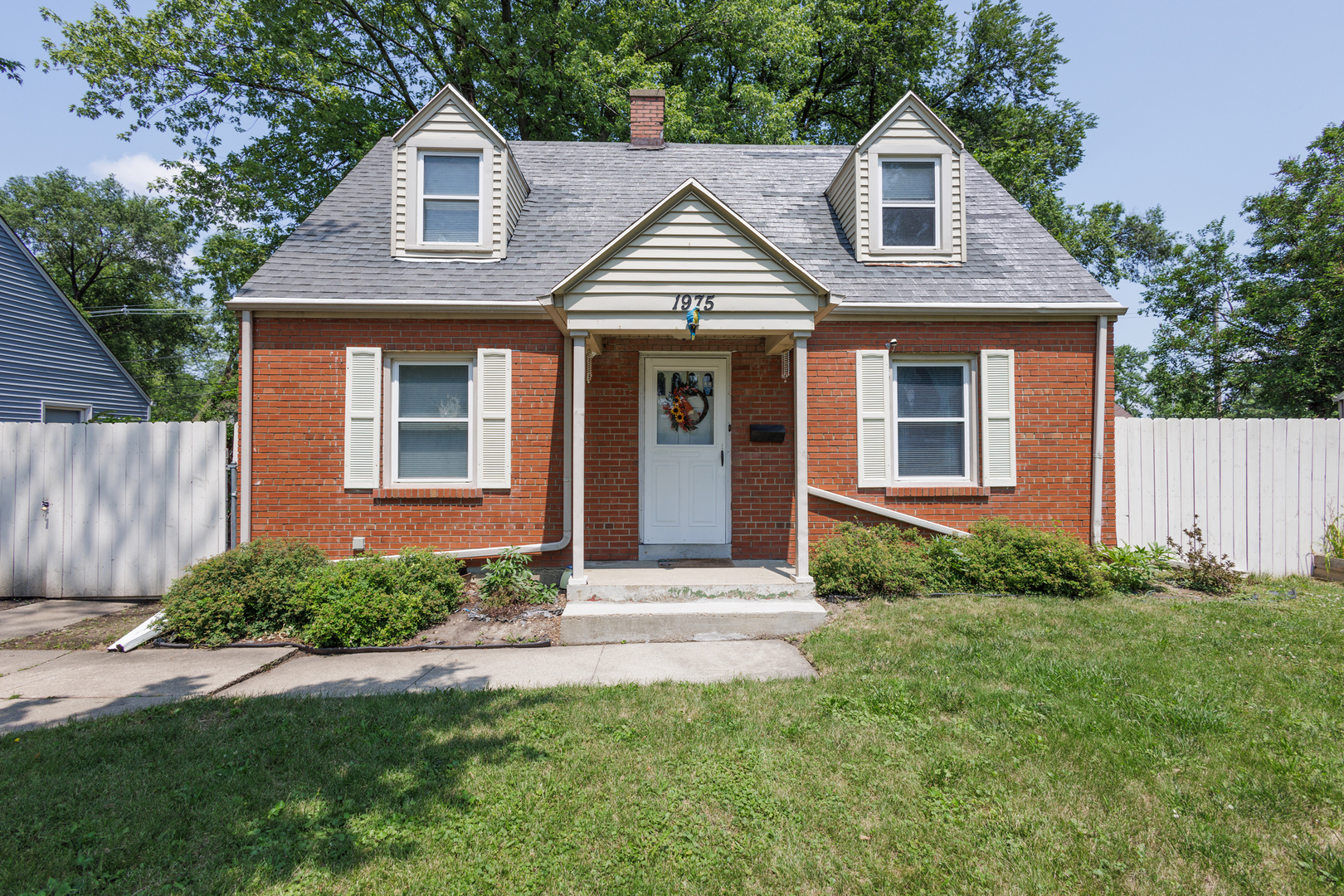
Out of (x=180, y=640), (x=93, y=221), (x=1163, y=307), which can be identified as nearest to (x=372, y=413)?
(x=180, y=640)

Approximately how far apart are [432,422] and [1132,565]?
8.71 metres

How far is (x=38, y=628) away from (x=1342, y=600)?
1354 centimetres

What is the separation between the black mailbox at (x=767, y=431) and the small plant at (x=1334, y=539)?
7.10 m

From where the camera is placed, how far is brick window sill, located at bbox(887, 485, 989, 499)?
7793 millimetres

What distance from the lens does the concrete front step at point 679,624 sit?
5.76 meters

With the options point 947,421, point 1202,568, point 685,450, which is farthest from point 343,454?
point 1202,568

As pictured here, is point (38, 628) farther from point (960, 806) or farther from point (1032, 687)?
point (1032, 687)

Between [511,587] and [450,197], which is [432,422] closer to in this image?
[511,587]

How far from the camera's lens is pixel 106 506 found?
24.0ft

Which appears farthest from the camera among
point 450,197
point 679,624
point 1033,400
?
point 450,197

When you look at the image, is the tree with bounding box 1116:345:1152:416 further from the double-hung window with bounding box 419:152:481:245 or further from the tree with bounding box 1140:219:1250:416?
the double-hung window with bounding box 419:152:481:245

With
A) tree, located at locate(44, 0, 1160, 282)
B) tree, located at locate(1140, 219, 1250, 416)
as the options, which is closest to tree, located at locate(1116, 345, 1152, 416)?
tree, located at locate(1140, 219, 1250, 416)

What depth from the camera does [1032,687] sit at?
4148 mm

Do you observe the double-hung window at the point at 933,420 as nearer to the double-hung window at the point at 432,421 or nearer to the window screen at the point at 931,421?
the window screen at the point at 931,421
